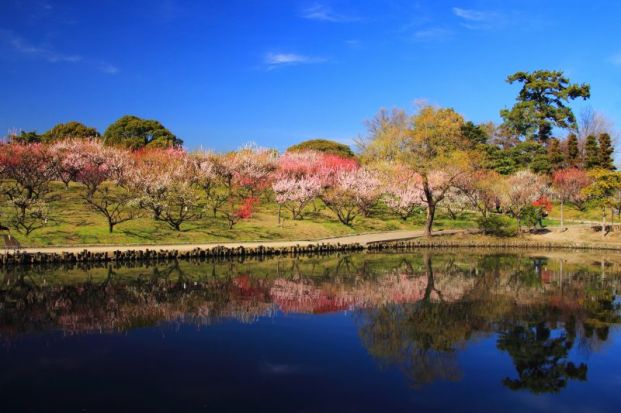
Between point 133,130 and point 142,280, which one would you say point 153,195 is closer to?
point 142,280

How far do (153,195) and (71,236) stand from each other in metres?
6.38

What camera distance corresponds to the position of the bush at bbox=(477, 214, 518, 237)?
37.2m

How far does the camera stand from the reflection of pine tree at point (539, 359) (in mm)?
10295

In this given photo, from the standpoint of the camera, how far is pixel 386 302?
1734 centimetres

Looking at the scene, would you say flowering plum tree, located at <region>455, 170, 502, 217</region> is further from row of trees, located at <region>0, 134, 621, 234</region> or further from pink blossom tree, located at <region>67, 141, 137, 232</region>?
pink blossom tree, located at <region>67, 141, 137, 232</region>

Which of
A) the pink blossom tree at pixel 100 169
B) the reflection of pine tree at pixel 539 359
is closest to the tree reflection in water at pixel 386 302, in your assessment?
the reflection of pine tree at pixel 539 359

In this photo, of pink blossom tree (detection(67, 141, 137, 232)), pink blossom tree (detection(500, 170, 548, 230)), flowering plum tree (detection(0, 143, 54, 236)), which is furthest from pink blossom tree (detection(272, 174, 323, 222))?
flowering plum tree (detection(0, 143, 54, 236))

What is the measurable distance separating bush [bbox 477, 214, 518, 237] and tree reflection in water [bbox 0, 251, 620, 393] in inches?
427

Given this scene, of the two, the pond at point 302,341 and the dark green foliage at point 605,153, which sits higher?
the dark green foliage at point 605,153

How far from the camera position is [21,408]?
8602mm

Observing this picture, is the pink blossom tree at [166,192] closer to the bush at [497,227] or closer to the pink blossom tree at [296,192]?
the pink blossom tree at [296,192]

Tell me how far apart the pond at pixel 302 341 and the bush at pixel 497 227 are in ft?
48.9

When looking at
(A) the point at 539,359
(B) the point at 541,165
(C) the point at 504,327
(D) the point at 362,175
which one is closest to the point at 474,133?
(B) the point at 541,165

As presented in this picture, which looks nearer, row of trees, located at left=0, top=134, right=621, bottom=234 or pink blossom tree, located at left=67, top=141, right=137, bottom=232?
row of trees, located at left=0, top=134, right=621, bottom=234
